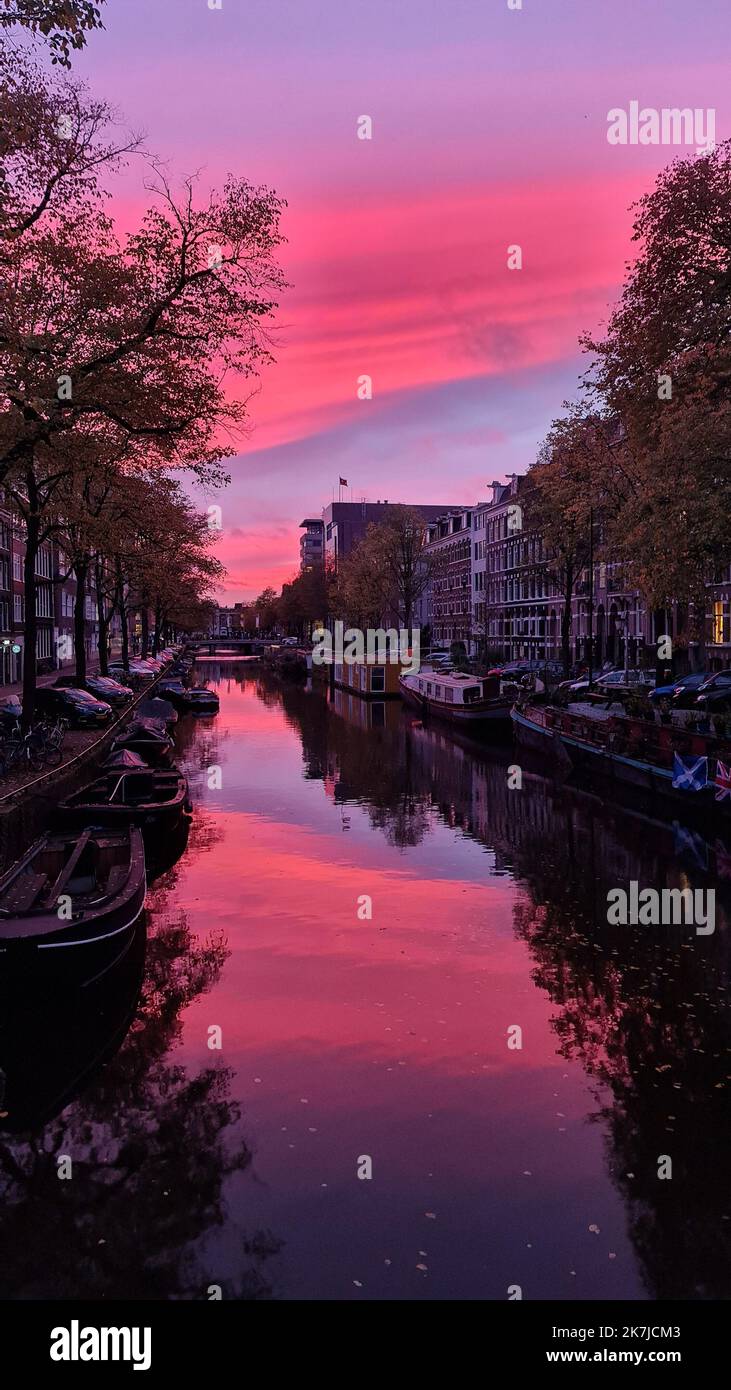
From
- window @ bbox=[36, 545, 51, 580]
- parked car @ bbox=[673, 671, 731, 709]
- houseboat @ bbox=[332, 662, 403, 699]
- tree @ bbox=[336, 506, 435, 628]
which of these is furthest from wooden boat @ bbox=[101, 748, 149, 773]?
tree @ bbox=[336, 506, 435, 628]

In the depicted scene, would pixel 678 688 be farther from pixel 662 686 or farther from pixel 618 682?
pixel 618 682

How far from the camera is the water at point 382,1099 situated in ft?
26.2

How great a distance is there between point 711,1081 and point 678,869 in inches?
445

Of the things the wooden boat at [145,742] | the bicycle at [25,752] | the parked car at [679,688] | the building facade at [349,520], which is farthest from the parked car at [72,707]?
the building facade at [349,520]

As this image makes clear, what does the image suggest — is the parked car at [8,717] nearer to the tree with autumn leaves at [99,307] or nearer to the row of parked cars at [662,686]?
the tree with autumn leaves at [99,307]

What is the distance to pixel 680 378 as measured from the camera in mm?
28312

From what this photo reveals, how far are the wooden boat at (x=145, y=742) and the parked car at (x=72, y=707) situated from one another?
3415 mm

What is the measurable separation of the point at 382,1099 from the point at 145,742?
78.3 feet

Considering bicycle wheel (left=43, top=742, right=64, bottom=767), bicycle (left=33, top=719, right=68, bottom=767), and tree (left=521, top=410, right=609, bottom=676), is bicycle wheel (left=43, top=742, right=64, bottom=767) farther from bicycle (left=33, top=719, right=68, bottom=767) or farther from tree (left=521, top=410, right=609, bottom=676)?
tree (left=521, top=410, right=609, bottom=676)

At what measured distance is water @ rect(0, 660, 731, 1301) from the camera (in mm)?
7973

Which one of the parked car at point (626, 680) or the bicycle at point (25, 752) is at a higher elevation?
the parked car at point (626, 680)
